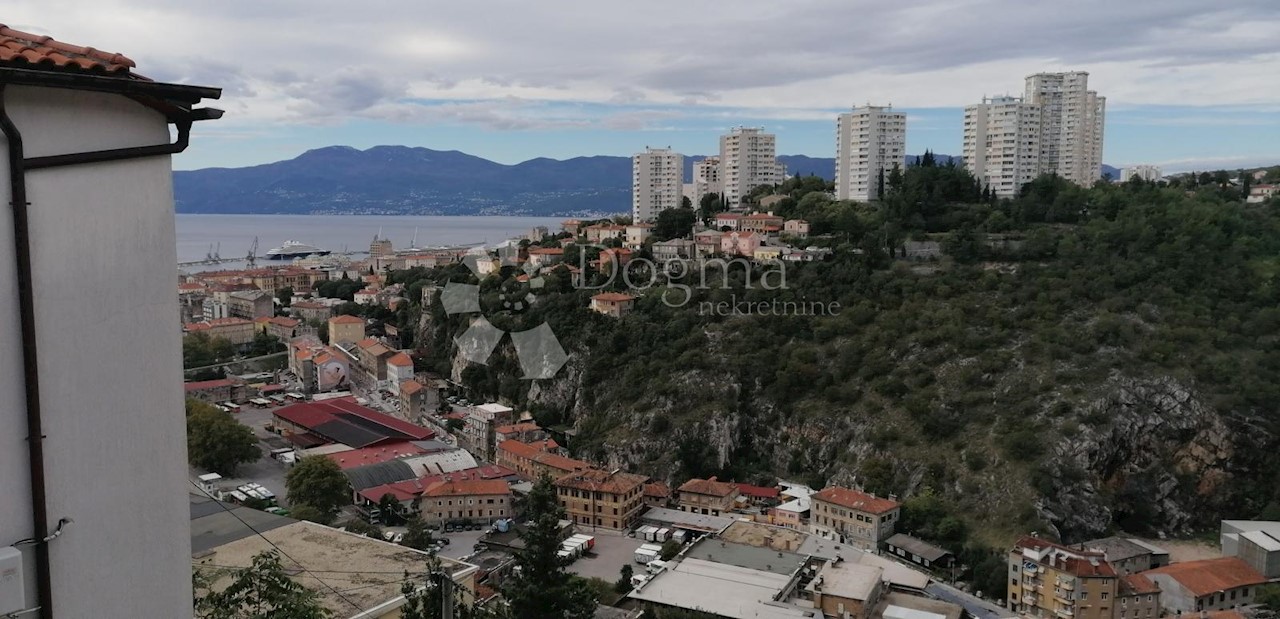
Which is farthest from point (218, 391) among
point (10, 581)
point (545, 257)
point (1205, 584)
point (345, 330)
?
point (10, 581)

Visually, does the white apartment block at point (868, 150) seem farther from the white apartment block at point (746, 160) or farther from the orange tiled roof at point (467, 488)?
the orange tiled roof at point (467, 488)

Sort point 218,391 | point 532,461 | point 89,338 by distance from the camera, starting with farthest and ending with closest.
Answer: point 218,391
point 532,461
point 89,338

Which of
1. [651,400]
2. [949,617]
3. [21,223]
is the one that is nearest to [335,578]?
[21,223]

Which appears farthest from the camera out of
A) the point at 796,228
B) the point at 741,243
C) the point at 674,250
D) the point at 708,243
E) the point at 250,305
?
the point at 250,305

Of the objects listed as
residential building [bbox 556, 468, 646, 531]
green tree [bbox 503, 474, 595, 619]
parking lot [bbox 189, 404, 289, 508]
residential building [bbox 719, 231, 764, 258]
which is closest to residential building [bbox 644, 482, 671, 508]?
residential building [bbox 556, 468, 646, 531]

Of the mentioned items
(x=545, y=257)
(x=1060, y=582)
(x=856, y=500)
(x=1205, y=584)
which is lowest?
(x=1205, y=584)

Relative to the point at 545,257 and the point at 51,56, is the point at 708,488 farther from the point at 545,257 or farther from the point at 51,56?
the point at 51,56

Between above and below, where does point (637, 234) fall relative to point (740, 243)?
above

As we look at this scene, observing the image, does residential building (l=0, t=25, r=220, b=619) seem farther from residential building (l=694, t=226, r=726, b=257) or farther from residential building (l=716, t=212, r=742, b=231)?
residential building (l=716, t=212, r=742, b=231)
